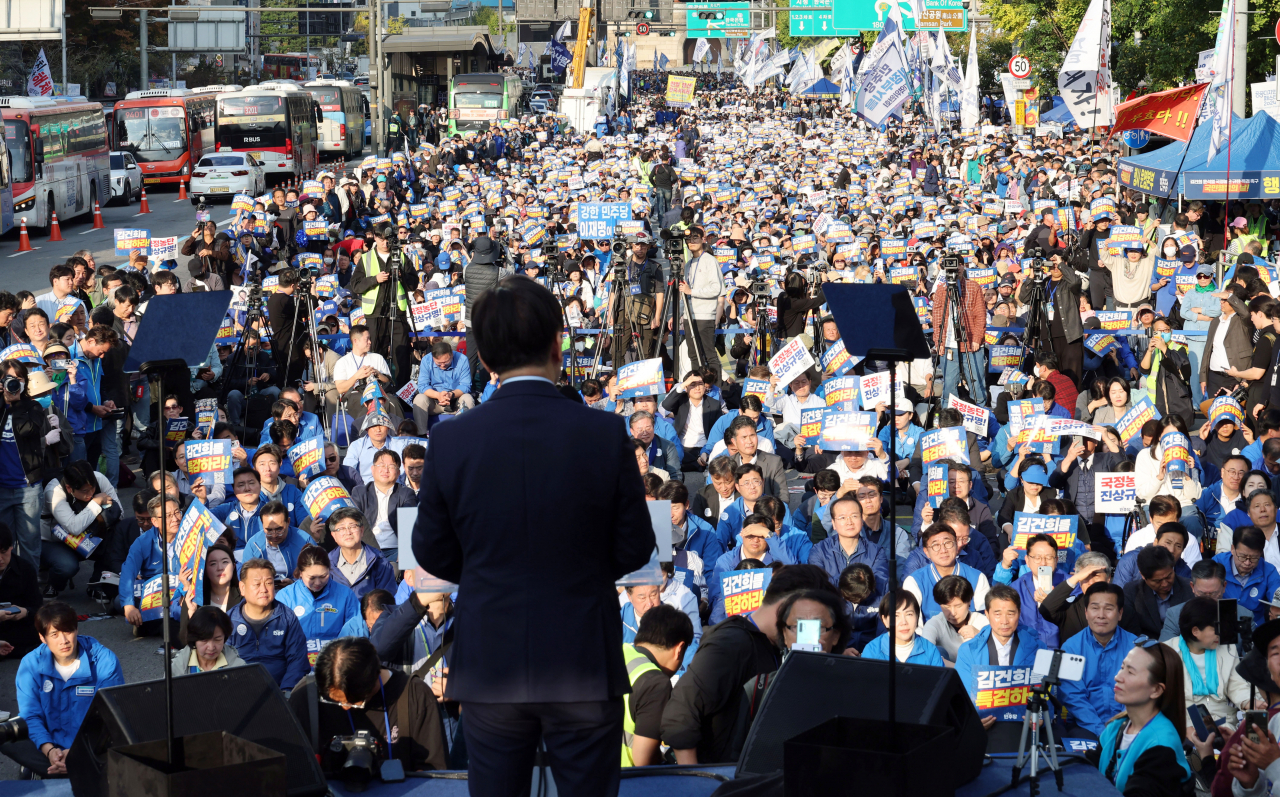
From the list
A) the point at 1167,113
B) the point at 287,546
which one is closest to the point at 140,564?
the point at 287,546

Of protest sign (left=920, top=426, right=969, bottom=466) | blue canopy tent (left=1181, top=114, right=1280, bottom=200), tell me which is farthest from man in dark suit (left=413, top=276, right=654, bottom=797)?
blue canopy tent (left=1181, top=114, right=1280, bottom=200)

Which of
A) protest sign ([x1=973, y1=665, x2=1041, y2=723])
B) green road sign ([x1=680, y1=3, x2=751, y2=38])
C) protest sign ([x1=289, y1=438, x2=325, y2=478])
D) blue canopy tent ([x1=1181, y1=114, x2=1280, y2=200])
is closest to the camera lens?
protest sign ([x1=973, y1=665, x2=1041, y2=723])

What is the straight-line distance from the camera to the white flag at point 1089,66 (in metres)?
25.7

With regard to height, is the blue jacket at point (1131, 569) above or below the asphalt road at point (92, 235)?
below

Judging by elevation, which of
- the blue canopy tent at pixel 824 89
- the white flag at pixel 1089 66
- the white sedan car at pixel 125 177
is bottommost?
the white sedan car at pixel 125 177

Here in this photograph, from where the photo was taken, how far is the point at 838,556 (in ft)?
27.1

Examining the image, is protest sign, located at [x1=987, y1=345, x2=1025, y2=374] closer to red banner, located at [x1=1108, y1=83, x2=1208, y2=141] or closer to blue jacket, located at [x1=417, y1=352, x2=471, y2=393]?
red banner, located at [x1=1108, y1=83, x2=1208, y2=141]

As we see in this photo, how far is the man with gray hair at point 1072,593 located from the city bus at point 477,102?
48080 mm

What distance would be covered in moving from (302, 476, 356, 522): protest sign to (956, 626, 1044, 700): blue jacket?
401cm

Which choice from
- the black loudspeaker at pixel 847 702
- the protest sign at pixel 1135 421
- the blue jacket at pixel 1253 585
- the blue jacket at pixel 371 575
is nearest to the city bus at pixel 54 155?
the blue jacket at pixel 371 575

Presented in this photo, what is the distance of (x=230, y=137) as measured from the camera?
40375 mm

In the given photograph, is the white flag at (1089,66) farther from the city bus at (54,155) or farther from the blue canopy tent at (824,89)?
the blue canopy tent at (824,89)

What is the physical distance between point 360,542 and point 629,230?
8.29m

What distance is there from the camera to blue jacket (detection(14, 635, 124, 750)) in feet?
20.6
